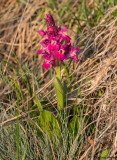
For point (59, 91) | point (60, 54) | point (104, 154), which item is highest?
point (60, 54)

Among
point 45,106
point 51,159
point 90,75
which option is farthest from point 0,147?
point 90,75

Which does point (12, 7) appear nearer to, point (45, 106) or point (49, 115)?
point (45, 106)

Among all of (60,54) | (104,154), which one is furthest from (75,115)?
(60,54)

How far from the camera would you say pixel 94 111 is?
172 centimetres

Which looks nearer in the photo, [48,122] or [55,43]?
[55,43]

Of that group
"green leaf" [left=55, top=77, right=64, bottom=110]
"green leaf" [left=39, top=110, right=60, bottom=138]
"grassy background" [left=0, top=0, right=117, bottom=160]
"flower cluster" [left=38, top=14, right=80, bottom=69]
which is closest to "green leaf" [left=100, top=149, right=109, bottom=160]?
"grassy background" [left=0, top=0, right=117, bottom=160]

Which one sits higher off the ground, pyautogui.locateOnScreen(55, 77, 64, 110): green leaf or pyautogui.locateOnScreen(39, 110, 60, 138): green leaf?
pyautogui.locateOnScreen(55, 77, 64, 110): green leaf

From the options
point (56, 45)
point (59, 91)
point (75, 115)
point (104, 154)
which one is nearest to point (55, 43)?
point (56, 45)

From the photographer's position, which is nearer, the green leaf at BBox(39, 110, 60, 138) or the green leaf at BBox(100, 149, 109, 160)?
the green leaf at BBox(100, 149, 109, 160)

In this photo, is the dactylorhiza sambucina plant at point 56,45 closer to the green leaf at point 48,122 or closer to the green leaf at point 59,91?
the green leaf at point 59,91

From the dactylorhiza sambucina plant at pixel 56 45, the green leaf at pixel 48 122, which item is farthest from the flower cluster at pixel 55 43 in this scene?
the green leaf at pixel 48 122

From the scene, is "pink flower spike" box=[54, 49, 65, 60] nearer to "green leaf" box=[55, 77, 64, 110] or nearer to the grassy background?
"green leaf" box=[55, 77, 64, 110]

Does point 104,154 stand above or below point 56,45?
below

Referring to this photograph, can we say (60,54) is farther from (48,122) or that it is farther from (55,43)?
(48,122)
